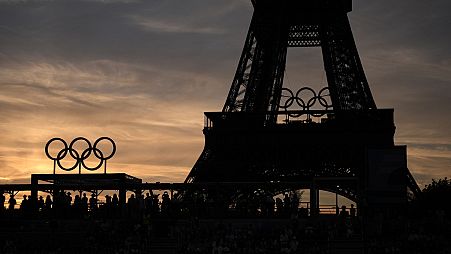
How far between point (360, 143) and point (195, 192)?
44.7 feet

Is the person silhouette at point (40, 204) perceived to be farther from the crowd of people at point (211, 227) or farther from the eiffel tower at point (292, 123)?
the eiffel tower at point (292, 123)

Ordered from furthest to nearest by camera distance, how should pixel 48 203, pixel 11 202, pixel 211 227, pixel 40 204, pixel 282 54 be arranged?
pixel 282 54 < pixel 11 202 < pixel 40 204 < pixel 48 203 < pixel 211 227

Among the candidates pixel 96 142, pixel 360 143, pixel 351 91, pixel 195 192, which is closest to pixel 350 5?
pixel 351 91

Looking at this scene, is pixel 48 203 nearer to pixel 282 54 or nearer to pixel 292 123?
pixel 292 123

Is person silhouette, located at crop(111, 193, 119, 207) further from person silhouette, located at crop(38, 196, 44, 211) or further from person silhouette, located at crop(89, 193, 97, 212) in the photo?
person silhouette, located at crop(38, 196, 44, 211)

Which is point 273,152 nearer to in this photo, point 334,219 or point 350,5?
point 350,5

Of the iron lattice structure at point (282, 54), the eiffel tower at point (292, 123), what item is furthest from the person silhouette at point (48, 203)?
the iron lattice structure at point (282, 54)

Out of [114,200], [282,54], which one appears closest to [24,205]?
[114,200]

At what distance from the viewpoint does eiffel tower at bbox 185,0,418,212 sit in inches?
2440

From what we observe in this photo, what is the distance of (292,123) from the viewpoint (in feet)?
208

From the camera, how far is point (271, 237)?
4097 cm

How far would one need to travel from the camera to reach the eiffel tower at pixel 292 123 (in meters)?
62.0

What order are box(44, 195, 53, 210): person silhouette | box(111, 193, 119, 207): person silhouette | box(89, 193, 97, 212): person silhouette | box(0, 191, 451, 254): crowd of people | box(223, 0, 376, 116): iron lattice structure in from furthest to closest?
box(223, 0, 376, 116): iron lattice structure < box(89, 193, 97, 212): person silhouette < box(111, 193, 119, 207): person silhouette < box(44, 195, 53, 210): person silhouette < box(0, 191, 451, 254): crowd of people

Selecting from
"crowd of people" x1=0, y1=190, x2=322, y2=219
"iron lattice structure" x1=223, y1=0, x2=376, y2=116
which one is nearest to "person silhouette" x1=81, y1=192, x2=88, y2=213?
"crowd of people" x1=0, y1=190, x2=322, y2=219
